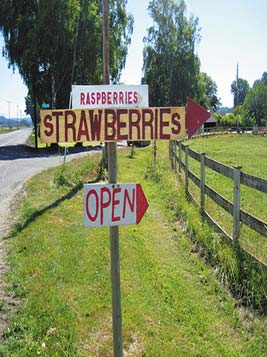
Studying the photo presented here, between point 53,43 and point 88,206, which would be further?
point 53,43

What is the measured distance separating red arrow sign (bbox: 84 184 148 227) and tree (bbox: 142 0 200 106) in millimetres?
37082

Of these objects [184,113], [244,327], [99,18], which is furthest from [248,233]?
[99,18]

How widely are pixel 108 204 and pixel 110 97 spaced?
70cm

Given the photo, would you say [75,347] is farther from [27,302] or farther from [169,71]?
[169,71]

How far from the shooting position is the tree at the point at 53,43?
23141 millimetres

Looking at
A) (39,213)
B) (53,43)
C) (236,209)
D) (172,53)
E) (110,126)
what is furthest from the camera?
(172,53)

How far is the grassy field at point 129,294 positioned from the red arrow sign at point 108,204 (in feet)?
4.11

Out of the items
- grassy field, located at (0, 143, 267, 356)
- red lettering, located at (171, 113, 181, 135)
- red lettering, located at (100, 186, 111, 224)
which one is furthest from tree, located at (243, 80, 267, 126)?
red lettering, located at (100, 186, 111, 224)

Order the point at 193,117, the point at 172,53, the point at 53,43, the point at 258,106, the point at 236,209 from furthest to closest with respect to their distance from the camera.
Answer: the point at 258,106, the point at 172,53, the point at 53,43, the point at 236,209, the point at 193,117

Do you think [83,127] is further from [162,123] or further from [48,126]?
[162,123]

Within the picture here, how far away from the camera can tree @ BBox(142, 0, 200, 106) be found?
3709cm

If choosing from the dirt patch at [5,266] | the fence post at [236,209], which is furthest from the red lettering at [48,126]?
the fence post at [236,209]

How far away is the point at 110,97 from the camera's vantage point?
230 centimetres

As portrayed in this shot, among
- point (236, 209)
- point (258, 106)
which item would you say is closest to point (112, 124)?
point (236, 209)
